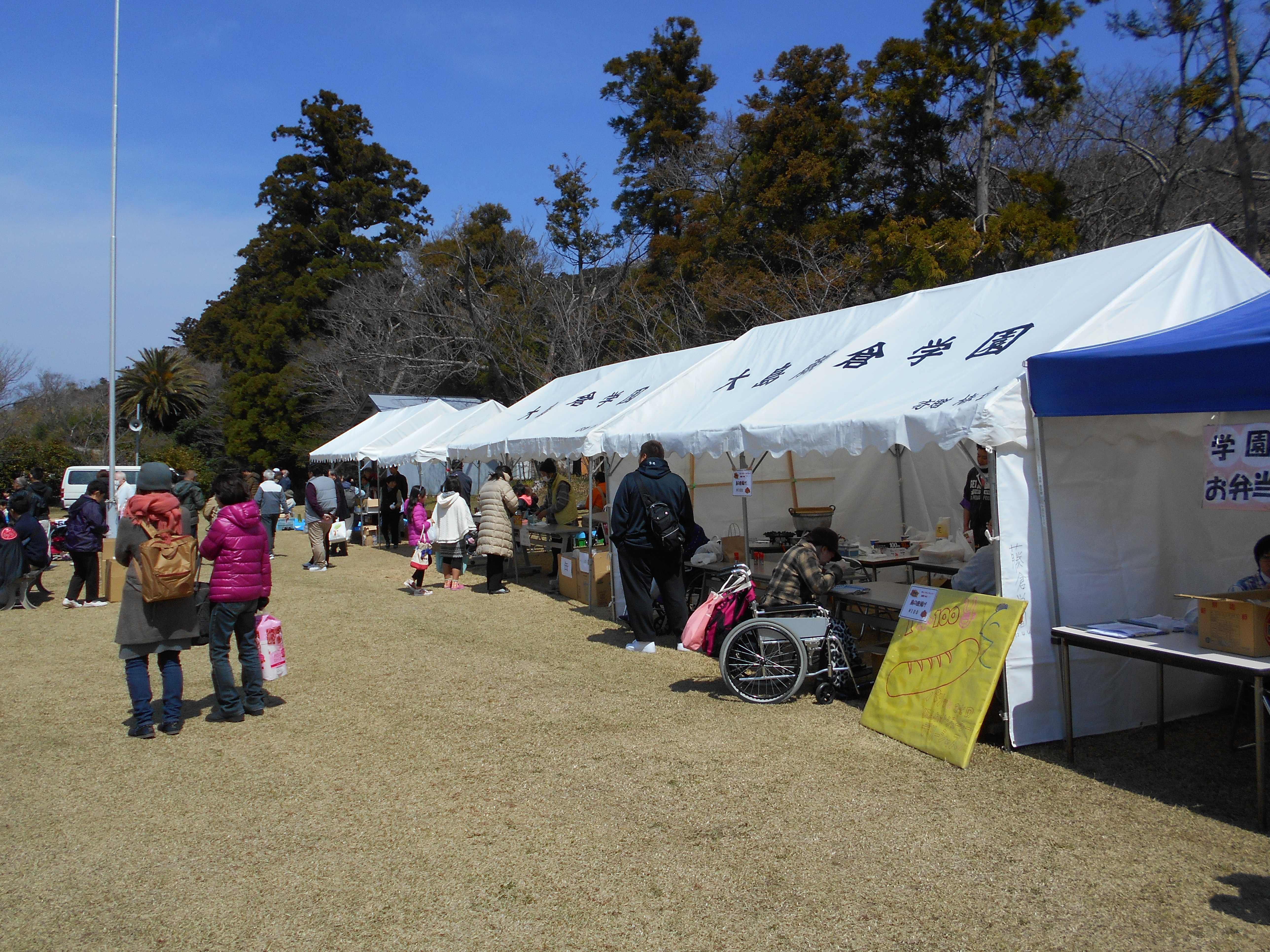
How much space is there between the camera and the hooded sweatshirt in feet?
39.4

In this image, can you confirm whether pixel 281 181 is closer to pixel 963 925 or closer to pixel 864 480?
pixel 864 480

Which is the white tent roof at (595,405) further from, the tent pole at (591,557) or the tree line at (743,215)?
the tree line at (743,215)

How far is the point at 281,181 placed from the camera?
40312 mm

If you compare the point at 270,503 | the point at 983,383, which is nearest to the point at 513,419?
the point at 270,503

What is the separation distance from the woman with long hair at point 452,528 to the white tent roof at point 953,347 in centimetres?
445

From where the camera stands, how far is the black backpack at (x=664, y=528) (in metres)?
7.16

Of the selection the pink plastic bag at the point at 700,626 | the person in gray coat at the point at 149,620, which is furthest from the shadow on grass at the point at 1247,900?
the person in gray coat at the point at 149,620

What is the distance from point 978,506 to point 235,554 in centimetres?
627

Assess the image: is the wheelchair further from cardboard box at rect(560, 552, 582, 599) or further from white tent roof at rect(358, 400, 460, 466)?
white tent roof at rect(358, 400, 460, 466)

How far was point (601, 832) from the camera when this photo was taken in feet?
13.0

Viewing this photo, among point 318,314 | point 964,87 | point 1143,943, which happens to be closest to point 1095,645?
point 1143,943

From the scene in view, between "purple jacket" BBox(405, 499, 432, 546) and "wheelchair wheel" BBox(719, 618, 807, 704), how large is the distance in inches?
258

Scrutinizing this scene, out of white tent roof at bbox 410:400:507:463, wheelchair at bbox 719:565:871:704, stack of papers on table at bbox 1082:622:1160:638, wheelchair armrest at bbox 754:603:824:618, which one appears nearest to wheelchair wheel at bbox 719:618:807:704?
wheelchair at bbox 719:565:871:704

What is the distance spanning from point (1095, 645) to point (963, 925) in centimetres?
182
